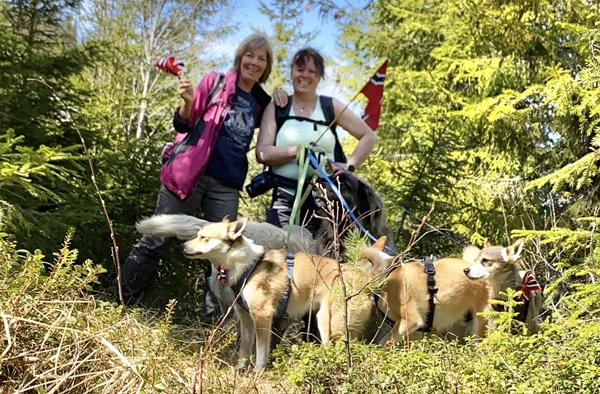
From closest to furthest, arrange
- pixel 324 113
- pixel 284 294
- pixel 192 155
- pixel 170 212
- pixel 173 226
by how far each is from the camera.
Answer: pixel 284 294, pixel 173 226, pixel 192 155, pixel 170 212, pixel 324 113

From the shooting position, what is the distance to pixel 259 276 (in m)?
3.80

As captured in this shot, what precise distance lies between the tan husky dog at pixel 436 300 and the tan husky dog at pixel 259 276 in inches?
17.4

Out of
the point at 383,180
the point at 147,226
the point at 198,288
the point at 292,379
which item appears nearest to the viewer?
the point at 292,379

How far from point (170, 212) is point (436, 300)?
206cm

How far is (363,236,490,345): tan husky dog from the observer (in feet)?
12.4

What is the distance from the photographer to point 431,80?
7.91m

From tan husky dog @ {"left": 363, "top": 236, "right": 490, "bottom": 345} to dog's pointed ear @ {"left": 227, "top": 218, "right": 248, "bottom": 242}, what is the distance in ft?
2.97

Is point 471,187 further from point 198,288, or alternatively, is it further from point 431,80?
point 198,288

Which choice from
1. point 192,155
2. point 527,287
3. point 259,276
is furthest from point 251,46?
point 527,287

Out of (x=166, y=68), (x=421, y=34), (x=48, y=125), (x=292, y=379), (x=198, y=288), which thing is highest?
(x=421, y=34)

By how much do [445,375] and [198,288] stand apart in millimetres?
3641

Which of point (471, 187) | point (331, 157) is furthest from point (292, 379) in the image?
point (471, 187)

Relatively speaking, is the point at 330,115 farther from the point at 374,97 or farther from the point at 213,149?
the point at 374,97

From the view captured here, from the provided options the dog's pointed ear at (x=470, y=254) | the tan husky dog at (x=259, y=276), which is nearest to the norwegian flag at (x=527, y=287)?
the dog's pointed ear at (x=470, y=254)
